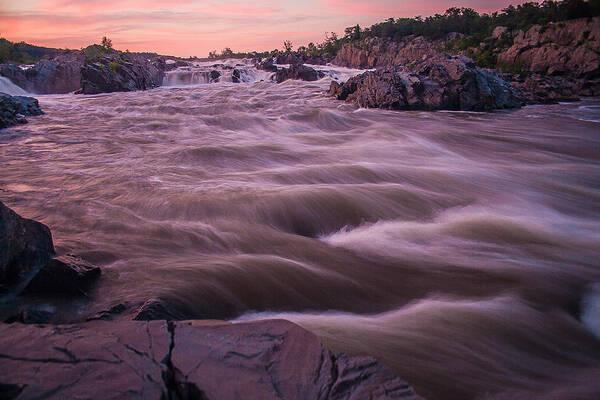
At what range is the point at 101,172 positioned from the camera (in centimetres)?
573

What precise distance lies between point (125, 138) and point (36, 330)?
823 centimetres

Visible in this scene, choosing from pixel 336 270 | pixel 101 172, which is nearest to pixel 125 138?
pixel 101 172

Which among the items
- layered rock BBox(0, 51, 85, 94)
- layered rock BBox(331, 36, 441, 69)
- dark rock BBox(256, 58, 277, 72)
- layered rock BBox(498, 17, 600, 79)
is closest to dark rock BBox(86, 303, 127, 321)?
layered rock BBox(0, 51, 85, 94)

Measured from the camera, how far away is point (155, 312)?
1976 millimetres

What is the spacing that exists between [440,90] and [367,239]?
11944 mm

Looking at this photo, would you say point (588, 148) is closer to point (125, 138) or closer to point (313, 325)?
point (313, 325)

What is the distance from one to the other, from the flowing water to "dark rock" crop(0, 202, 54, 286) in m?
0.44

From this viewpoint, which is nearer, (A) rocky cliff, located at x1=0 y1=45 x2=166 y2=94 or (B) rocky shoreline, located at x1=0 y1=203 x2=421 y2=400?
(B) rocky shoreline, located at x1=0 y1=203 x2=421 y2=400

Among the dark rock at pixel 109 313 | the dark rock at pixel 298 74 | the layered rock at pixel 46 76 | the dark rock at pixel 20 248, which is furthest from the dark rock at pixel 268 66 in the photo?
the dark rock at pixel 109 313

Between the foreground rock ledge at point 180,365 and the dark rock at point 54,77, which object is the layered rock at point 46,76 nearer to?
the dark rock at point 54,77

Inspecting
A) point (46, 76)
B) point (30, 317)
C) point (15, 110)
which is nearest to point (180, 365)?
point (30, 317)

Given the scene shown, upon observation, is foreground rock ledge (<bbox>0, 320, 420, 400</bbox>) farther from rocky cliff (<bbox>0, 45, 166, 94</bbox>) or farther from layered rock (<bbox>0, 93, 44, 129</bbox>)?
rocky cliff (<bbox>0, 45, 166, 94</bbox>)

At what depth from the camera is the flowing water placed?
224 cm

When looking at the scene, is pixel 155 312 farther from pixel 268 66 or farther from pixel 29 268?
pixel 268 66
